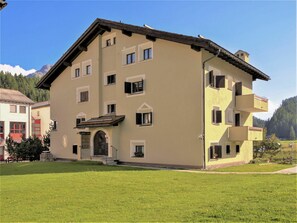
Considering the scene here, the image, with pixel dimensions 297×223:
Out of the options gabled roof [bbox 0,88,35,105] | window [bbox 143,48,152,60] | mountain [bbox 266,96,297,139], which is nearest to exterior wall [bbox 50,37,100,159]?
window [bbox 143,48,152,60]

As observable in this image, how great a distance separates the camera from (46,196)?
11.5m

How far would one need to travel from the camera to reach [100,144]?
94.3 ft

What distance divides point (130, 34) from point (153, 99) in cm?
659

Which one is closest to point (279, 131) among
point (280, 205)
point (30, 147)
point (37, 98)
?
point (37, 98)

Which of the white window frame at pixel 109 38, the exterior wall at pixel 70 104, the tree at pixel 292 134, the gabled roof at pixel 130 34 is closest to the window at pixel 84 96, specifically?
the exterior wall at pixel 70 104

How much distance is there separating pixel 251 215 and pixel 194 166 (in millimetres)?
14221

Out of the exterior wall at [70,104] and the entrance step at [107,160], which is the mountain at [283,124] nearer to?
the exterior wall at [70,104]

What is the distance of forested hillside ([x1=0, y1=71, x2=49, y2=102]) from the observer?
3809 inches

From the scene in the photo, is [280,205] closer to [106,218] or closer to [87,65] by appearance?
[106,218]

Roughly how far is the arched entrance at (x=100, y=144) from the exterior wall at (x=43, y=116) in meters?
38.5

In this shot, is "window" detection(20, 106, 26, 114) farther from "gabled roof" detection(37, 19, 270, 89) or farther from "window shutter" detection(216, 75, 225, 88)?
"window shutter" detection(216, 75, 225, 88)

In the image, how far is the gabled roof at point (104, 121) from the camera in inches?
1043

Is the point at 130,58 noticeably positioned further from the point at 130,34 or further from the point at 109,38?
the point at 109,38

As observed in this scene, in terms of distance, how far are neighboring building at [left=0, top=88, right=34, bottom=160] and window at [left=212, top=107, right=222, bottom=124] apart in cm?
4241
